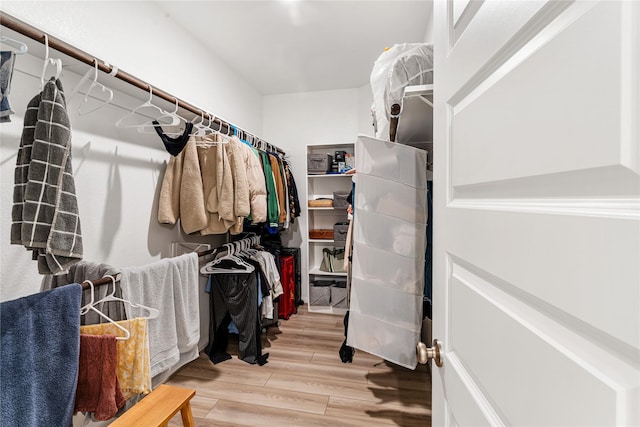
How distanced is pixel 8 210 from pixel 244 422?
1540 millimetres

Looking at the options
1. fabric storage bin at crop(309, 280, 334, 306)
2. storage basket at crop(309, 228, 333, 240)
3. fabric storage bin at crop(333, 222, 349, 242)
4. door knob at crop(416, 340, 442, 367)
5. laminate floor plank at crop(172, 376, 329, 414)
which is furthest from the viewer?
storage basket at crop(309, 228, 333, 240)

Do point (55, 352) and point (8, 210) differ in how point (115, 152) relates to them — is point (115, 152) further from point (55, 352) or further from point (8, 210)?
point (55, 352)

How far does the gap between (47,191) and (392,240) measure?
1.38 meters

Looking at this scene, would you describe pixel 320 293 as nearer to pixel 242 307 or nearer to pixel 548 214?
pixel 242 307

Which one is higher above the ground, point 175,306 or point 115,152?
point 115,152

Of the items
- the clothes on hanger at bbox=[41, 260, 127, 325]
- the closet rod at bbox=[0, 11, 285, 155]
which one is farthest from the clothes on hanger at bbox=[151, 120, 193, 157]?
the clothes on hanger at bbox=[41, 260, 127, 325]

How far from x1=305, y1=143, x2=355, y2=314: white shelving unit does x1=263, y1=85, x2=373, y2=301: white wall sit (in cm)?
8

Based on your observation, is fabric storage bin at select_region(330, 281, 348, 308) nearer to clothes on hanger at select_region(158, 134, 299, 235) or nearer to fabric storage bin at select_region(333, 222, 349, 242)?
fabric storage bin at select_region(333, 222, 349, 242)

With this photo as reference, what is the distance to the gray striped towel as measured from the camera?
0.96 meters

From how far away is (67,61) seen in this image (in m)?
1.32

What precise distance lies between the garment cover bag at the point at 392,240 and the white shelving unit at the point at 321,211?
75.5 inches

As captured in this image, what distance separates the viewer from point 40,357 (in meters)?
0.98

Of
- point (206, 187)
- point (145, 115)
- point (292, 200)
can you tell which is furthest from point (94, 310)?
point (292, 200)

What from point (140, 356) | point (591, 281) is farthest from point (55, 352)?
point (591, 281)
